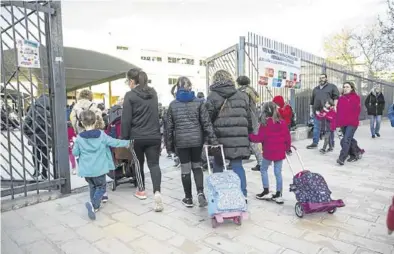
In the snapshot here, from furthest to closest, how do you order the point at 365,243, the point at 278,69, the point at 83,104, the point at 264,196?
the point at 278,69 < the point at 83,104 < the point at 264,196 < the point at 365,243

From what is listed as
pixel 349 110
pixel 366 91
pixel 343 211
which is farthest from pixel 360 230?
pixel 366 91

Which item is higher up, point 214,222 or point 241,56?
point 241,56

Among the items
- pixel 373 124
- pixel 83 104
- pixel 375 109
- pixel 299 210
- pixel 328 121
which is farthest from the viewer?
pixel 373 124

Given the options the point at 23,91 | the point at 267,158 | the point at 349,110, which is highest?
the point at 23,91

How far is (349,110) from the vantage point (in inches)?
228

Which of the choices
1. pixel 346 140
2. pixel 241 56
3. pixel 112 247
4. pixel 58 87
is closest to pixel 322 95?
pixel 346 140

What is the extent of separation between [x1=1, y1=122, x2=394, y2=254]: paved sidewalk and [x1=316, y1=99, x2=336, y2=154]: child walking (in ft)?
8.74

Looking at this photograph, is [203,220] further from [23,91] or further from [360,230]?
[23,91]

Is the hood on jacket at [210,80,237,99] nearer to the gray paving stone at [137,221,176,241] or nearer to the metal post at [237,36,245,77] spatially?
the gray paving stone at [137,221,176,241]

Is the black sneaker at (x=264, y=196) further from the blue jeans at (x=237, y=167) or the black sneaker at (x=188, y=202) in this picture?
the black sneaker at (x=188, y=202)

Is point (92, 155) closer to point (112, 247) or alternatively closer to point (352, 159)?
point (112, 247)

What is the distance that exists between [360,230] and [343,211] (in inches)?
20.9

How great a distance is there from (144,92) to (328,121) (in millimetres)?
5072

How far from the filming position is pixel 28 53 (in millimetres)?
4020
